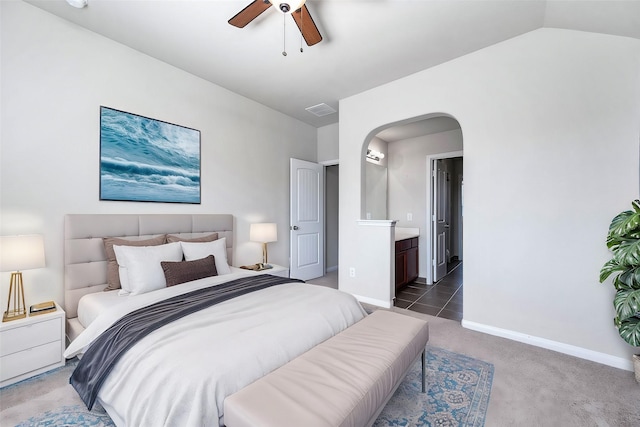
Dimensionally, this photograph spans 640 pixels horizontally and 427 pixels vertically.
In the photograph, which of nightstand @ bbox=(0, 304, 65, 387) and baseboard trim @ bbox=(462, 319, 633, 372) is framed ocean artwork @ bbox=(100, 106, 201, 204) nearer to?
nightstand @ bbox=(0, 304, 65, 387)

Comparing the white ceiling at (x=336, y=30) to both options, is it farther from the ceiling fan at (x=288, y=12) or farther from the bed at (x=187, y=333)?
the bed at (x=187, y=333)

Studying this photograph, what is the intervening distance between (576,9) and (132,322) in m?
3.79

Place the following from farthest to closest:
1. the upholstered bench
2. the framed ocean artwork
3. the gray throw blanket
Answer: the framed ocean artwork, the gray throw blanket, the upholstered bench

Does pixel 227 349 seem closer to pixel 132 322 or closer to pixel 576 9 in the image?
pixel 132 322

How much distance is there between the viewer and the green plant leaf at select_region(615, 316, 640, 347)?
174cm

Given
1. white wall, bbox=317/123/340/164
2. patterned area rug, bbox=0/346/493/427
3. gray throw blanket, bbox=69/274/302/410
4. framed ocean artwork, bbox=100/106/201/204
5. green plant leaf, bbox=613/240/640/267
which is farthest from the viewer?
white wall, bbox=317/123/340/164

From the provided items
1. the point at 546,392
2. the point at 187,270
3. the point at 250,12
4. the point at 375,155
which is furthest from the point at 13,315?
the point at 375,155

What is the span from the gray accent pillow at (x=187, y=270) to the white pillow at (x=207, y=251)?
0.12 m

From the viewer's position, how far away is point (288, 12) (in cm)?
184

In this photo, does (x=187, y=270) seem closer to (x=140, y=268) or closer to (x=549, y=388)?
(x=140, y=268)

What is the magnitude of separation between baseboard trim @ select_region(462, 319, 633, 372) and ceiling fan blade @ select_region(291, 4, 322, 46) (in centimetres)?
306

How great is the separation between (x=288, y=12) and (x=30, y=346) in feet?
9.73

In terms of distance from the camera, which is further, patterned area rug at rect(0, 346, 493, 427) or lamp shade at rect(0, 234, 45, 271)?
lamp shade at rect(0, 234, 45, 271)

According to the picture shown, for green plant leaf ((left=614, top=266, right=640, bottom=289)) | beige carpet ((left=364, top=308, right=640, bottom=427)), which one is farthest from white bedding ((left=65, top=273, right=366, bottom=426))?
green plant leaf ((left=614, top=266, right=640, bottom=289))
